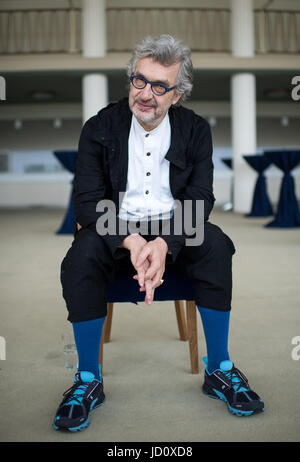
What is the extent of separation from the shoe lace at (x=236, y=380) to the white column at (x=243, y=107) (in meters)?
7.72

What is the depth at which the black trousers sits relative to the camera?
1.37m

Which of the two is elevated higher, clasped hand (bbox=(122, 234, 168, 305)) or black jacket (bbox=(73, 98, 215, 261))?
black jacket (bbox=(73, 98, 215, 261))

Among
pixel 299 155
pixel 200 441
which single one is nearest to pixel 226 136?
pixel 299 155

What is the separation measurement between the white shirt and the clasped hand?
178 mm

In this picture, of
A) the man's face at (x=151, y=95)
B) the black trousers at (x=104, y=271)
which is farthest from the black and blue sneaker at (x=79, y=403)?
the man's face at (x=151, y=95)

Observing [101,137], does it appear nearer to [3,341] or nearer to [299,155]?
[3,341]

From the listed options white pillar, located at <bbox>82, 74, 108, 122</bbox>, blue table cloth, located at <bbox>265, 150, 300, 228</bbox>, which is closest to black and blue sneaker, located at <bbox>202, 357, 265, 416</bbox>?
blue table cloth, located at <bbox>265, 150, 300, 228</bbox>

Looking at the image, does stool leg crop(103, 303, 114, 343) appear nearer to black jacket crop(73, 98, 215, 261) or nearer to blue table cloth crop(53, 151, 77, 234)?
black jacket crop(73, 98, 215, 261)

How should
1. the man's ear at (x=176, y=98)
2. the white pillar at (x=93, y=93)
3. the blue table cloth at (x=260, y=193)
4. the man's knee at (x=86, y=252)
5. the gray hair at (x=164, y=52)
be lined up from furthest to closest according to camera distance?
the white pillar at (x=93, y=93) → the blue table cloth at (x=260, y=193) → the man's ear at (x=176, y=98) → the gray hair at (x=164, y=52) → the man's knee at (x=86, y=252)

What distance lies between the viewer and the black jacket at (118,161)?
1.53 m

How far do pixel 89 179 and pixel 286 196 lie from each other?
17.7ft

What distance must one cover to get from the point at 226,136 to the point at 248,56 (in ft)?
13.5

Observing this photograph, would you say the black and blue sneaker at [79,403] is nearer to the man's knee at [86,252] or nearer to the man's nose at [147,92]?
the man's knee at [86,252]
